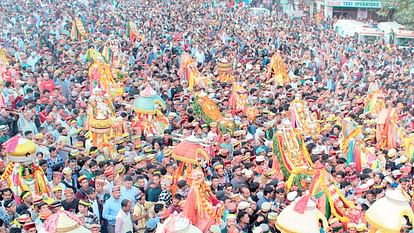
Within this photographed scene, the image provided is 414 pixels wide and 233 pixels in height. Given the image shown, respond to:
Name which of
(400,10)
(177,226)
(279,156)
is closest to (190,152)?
(279,156)

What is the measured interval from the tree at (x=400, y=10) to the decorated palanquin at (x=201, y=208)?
64.8ft

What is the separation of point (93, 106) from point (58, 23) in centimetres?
1137

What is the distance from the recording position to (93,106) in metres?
10.8

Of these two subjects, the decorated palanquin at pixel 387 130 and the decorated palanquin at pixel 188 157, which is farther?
the decorated palanquin at pixel 387 130

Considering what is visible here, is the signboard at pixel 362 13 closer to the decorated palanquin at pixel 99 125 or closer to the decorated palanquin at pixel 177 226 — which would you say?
the decorated palanquin at pixel 99 125

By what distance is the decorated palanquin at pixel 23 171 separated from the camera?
26.2ft

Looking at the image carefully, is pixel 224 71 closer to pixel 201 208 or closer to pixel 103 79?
pixel 103 79

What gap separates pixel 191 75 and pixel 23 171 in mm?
7065

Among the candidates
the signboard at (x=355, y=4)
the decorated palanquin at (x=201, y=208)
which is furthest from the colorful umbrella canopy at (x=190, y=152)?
the signboard at (x=355, y=4)

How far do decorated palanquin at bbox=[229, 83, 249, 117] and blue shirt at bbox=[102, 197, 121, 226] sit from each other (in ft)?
16.8

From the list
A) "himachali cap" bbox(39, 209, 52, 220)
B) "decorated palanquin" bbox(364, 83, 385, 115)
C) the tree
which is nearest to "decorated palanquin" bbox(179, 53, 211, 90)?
"decorated palanquin" bbox(364, 83, 385, 115)

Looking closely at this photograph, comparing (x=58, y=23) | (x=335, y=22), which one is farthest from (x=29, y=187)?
(x=335, y=22)

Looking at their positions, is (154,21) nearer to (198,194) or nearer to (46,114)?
(46,114)

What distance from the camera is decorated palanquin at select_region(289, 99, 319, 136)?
441 inches
